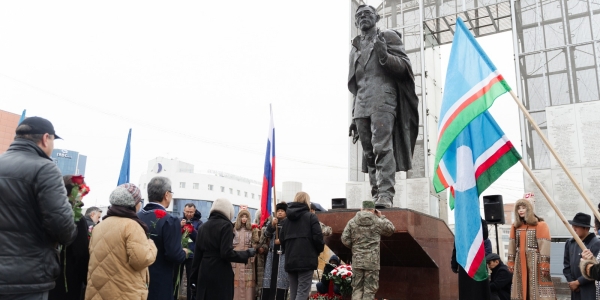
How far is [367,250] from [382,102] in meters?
1.96

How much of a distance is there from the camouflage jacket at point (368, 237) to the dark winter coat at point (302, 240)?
0.45m

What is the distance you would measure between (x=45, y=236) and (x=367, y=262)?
10.6 feet

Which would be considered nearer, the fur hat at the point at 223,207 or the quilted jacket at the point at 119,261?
the quilted jacket at the point at 119,261

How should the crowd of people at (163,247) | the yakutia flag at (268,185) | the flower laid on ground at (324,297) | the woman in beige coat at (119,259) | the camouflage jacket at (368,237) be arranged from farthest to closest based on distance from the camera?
the yakutia flag at (268,185) < the flower laid on ground at (324,297) < the camouflage jacket at (368,237) < the woman in beige coat at (119,259) < the crowd of people at (163,247)

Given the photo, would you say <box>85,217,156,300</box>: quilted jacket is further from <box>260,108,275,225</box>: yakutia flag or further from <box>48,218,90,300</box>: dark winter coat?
<box>260,108,275,225</box>: yakutia flag

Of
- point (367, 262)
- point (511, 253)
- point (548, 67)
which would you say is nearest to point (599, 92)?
point (548, 67)

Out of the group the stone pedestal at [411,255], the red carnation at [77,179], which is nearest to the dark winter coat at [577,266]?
the stone pedestal at [411,255]

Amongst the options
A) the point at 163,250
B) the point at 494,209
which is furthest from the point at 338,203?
the point at 163,250

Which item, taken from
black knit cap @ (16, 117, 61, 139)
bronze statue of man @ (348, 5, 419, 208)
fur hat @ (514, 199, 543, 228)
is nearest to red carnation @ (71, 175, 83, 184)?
black knit cap @ (16, 117, 61, 139)

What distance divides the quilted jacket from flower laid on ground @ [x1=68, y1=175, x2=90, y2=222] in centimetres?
21

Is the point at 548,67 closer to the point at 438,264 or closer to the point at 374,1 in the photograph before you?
the point at 374,1

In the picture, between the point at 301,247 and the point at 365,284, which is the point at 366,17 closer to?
the point at 301,247

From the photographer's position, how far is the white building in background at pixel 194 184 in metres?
67.6

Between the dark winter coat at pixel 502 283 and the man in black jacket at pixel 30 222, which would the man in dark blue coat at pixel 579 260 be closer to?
the dark winter coat at pixel 502 283
